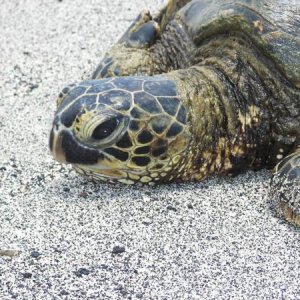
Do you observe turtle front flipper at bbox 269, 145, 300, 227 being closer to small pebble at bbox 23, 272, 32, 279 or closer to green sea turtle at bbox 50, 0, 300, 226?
green sea turtle at bbox 50, 0, 300, 226

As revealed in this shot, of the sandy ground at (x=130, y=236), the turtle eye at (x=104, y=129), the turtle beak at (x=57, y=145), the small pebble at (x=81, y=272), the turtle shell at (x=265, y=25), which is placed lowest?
the sandy ground at (x=130, y=236)

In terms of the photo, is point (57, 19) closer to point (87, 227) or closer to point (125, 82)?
point (125, 82)

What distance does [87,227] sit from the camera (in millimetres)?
2646

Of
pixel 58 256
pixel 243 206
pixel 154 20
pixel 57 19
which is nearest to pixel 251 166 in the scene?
pixel 243 206

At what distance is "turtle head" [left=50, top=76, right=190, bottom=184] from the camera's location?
2664 millimetres

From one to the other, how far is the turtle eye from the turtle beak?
5.8 inches

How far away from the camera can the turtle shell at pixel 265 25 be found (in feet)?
9.16

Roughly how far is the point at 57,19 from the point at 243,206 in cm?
259

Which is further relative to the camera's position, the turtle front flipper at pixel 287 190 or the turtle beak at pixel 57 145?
the turtle beak at pixel 57 145

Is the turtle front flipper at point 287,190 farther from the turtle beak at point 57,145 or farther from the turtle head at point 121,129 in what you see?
the turtle beak at point 57,145

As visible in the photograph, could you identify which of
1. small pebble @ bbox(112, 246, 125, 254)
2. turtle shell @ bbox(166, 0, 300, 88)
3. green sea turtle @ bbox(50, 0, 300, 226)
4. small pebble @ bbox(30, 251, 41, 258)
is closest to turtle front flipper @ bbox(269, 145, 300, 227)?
green sea turtle @ bbox(50, 0, 300, 226)

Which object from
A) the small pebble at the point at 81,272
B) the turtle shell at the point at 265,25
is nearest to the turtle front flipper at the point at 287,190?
the turtle shell at the point at 265,25

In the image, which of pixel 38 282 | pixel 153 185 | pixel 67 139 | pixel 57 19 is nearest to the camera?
pixel 38 282

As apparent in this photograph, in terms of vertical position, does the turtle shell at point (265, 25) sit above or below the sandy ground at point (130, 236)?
above
